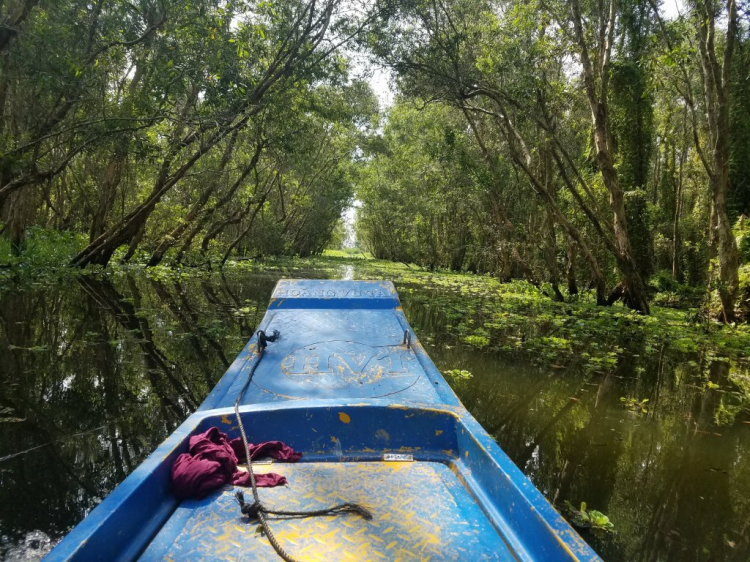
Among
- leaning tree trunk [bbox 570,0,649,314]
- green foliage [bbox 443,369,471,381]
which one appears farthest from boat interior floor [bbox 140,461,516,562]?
leaning tree trunk [bbox 570,0,649,314]

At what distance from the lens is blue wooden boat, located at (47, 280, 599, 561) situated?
1790 mm

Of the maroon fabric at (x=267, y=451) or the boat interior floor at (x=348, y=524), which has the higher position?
the maroon fabric at (x=267, y=451)

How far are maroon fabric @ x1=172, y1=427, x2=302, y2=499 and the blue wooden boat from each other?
46 millimetres

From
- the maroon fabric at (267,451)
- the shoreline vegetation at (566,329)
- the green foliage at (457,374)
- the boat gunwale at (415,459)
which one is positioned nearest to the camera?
the boat gunwale at (415,459)

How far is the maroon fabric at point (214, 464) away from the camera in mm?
2150

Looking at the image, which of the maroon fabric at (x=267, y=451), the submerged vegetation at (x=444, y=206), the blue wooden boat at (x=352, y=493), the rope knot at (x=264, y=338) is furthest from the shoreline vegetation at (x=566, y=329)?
the maroon fabric at (x=267, y=451)

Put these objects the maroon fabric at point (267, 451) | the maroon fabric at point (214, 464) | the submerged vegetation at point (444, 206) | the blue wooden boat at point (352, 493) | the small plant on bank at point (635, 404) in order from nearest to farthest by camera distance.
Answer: the blue wooden boat at point (352, 493)
the maroon fabric at point (214, 464)
the maroon fabric at point (267, 451)
the submerged vegetation at point (444, 206)
the small plant on bank at point (635, 404)

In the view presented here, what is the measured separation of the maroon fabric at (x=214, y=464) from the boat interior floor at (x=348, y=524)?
5cm

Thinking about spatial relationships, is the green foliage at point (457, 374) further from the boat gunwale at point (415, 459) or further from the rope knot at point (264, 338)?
the boat gunwale at point (415, 459)

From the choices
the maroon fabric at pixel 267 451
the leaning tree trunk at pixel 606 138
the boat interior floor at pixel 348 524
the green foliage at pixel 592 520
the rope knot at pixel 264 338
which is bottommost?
the green foliage at pixel 592 520

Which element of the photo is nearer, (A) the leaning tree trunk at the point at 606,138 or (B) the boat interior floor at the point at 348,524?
(B) the boat interior floor at the point at 348,524

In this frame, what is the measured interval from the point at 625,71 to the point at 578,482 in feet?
46.7

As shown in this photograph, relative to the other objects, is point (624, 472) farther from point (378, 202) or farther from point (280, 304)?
point (378, 202)

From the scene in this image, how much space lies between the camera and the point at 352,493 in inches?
88.0
